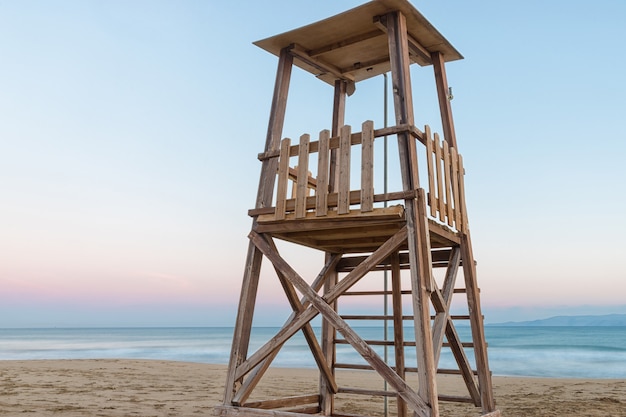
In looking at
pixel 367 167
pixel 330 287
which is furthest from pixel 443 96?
pixel 330 287

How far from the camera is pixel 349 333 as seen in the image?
585 centimetres

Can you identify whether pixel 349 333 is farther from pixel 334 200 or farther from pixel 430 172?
pixel 430 172

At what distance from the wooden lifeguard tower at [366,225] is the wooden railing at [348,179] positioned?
12 mm

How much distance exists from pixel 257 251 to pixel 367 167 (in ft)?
5.79

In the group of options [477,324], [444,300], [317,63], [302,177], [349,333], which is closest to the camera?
[349,333]

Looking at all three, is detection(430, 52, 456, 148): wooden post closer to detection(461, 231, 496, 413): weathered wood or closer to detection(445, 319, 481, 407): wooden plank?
detection(461, 231, 496, 413): weathered wood

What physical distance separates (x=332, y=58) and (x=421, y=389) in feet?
14.9

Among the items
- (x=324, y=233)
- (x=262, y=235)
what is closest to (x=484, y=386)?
(x=324, y=233)

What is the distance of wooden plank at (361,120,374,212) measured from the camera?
19.3 ft

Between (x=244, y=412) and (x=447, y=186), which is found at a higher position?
(x=447, y=186)

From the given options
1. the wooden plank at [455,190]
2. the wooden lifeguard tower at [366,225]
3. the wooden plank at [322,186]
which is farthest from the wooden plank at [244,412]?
the wooden plank at [455,190]

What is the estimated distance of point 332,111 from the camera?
8578 mm

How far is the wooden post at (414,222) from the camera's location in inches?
211

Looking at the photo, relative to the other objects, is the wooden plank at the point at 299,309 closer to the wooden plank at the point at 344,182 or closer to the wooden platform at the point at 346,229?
the wooden platform at the point at 346,229
